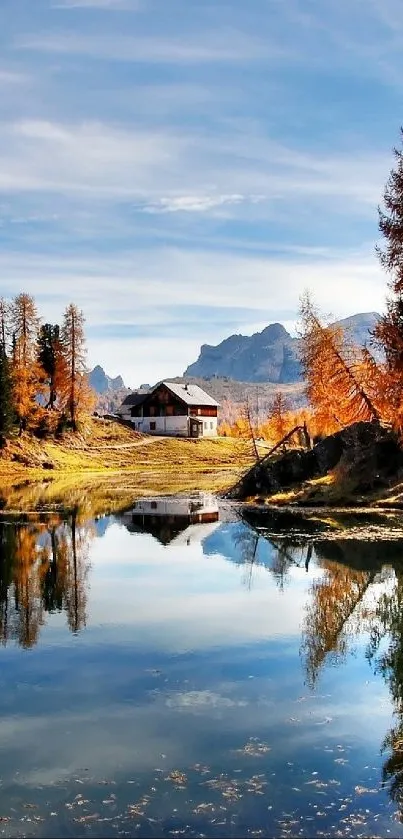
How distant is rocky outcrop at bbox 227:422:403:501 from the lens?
159 ft

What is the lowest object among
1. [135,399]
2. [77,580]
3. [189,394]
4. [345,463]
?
[77,580]

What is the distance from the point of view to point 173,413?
5561 inches

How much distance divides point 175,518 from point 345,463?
38.8 ft

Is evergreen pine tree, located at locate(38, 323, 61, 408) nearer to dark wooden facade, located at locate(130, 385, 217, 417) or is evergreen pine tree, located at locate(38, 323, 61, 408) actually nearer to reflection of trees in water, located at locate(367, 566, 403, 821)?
dark wooden facade, located at locate(130, 385, 217, 417)

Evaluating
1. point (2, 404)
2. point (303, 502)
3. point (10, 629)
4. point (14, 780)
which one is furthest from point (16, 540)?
point (2, 404)

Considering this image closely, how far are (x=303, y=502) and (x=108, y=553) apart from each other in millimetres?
18731

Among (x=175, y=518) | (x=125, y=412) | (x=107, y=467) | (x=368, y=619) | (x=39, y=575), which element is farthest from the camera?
(x=125, y=412)

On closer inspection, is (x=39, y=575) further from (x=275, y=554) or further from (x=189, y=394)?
(x=189, y=394)

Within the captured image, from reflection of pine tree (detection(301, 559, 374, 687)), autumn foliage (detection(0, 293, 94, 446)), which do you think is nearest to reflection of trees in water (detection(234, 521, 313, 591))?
reflection of pine tree (detection(301, 559, 374, 687))

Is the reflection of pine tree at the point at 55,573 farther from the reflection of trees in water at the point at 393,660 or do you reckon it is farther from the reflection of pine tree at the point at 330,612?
the reflection of trees in water at the point at 393,660

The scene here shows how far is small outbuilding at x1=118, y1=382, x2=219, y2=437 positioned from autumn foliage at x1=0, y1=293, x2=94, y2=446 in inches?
1102

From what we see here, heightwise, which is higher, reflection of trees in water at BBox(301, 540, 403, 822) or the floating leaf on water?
reflection of trees in water at BBox(301, 540, 403, 822)

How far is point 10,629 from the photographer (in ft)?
69.5

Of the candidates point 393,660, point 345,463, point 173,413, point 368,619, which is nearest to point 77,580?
point 368,619
